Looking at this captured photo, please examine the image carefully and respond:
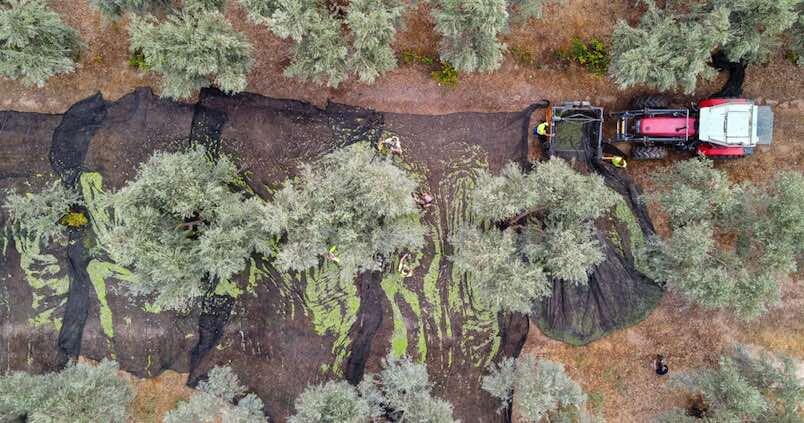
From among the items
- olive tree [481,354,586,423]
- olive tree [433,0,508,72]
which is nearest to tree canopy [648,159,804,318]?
olive tree [481,354,586,423]

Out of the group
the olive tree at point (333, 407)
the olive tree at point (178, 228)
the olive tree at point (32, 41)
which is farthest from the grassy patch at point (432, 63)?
the olive tree at point (32, 41)

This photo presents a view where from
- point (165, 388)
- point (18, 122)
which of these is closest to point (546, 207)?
point (165, 388)

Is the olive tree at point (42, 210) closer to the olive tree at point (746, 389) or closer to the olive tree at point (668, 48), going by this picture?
the olive tree at point (668, 48)

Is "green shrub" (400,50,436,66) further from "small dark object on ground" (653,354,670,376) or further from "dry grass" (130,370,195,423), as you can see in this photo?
"dry grass" (130,370,195,423)

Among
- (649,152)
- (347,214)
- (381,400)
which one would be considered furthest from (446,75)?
(381,400)

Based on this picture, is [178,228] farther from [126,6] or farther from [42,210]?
[126,6]

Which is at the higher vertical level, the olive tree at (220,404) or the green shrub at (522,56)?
the green shrub at (522,56)
